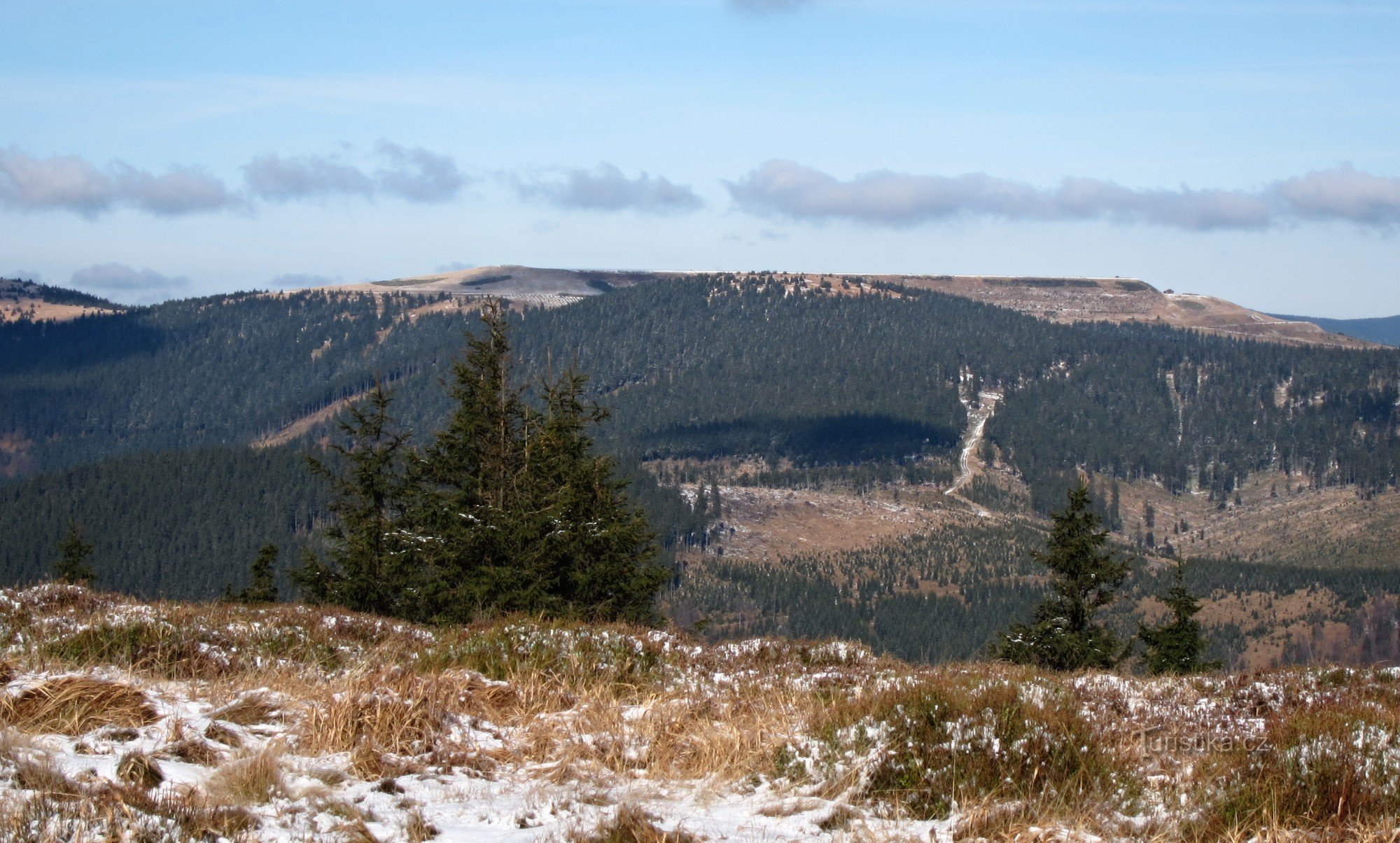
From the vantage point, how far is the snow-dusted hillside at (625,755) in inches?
253

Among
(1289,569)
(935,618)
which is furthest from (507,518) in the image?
(1289,569)

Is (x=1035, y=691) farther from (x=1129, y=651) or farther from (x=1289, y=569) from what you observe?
(x=1289, y=569)

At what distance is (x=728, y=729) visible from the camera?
834cm

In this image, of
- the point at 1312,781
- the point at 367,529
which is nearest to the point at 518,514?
the point at 367,529

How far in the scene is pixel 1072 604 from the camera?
3697 centimetres

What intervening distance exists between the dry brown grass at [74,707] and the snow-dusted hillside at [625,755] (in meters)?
0.02

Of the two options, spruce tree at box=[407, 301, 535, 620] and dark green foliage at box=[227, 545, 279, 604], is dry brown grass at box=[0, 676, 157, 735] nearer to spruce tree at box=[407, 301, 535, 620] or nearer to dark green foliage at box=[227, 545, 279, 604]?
spruce tree at box=[407, 301, 535, 620]

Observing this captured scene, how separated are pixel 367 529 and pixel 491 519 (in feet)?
32.8

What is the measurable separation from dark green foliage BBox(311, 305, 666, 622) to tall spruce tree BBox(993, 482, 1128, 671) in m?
13.4

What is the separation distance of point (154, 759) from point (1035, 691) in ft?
22.7

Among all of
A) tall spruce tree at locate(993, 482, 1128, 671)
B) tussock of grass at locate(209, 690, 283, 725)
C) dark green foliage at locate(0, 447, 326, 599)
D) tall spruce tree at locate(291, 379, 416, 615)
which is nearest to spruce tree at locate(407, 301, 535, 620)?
tall spruce tree at locate(291, 379, 416, 615)

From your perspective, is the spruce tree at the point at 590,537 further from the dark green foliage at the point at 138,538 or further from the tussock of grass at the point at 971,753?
the dark green foliage at the point at 138,538

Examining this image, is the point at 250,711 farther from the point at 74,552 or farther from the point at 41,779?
the point at 74,552

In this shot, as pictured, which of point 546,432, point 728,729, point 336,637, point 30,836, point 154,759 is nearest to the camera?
point 30,836
